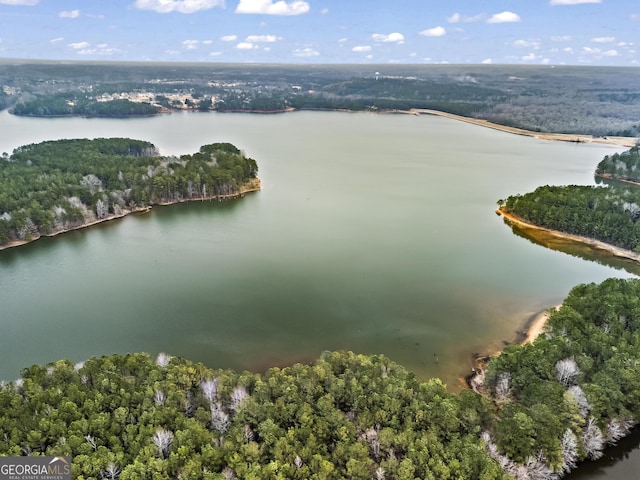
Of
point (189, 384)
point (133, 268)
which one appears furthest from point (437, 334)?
point (133, 268)

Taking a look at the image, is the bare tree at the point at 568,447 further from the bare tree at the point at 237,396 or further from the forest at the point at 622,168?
the forest at the point at 622,168

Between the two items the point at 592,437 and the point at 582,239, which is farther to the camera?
the point at 582,239

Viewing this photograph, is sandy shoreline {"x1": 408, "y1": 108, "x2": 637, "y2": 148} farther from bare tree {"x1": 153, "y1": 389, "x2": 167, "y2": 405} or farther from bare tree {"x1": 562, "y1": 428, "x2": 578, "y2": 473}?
bare tree {"x1": 153, "y1": 389, "x2": 167, "y2": 405}

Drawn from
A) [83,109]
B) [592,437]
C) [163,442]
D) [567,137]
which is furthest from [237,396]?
[83,109]

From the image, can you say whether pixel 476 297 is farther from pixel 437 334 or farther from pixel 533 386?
pixel 533 386

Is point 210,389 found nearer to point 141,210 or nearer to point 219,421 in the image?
point 219,421

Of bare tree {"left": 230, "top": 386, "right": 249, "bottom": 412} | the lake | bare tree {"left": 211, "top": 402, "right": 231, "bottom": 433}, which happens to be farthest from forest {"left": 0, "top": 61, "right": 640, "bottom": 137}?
bare tree {"left": 211, "top": 402, "right": 231, "bottom": 433}
